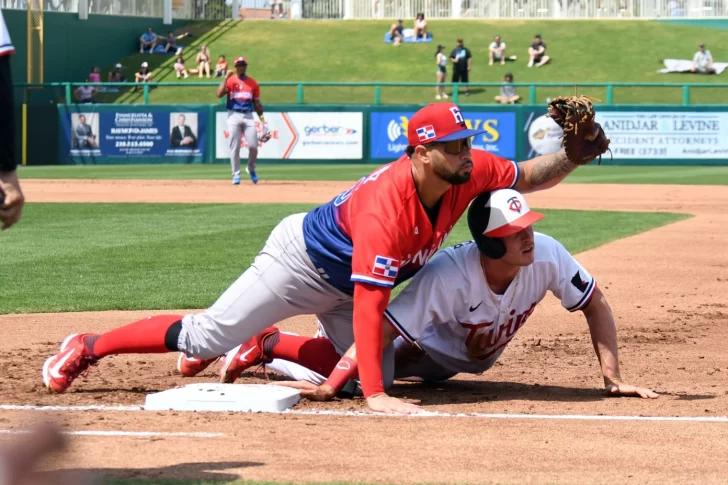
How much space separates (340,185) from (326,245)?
49.6 ft

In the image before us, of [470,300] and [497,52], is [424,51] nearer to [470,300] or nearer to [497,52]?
[497,52]

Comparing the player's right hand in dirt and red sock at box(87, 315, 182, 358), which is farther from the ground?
red sock at box(87, 315, 182, 358)

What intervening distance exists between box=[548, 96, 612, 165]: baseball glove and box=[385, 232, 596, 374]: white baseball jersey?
0.41 meters

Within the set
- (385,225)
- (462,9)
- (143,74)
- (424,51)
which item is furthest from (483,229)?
(462,9)

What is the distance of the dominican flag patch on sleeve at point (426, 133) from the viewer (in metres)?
4.56

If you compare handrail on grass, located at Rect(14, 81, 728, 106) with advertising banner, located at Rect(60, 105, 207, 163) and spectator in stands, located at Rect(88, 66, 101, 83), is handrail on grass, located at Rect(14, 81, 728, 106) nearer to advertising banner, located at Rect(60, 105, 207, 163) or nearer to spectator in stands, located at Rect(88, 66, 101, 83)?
advertising banner, located at Rect(60, 105, 207, 163)

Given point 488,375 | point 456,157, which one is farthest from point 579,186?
point 456,157

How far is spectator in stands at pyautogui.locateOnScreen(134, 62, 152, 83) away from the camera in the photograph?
3347cm

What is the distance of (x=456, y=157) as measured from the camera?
4.54 m

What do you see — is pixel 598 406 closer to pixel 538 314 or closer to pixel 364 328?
pixel 364 328

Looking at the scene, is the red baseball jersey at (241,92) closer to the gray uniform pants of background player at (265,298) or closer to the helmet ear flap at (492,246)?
the gray uniform pants of background player at (265,298)

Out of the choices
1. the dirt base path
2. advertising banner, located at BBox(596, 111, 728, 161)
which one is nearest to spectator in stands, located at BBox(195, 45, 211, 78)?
advertising banner, located at BBox(596, 111, 728, 161)

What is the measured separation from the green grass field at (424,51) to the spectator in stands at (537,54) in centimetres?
30

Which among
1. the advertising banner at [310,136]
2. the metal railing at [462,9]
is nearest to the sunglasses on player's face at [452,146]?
the advertising banner at [310,136]
